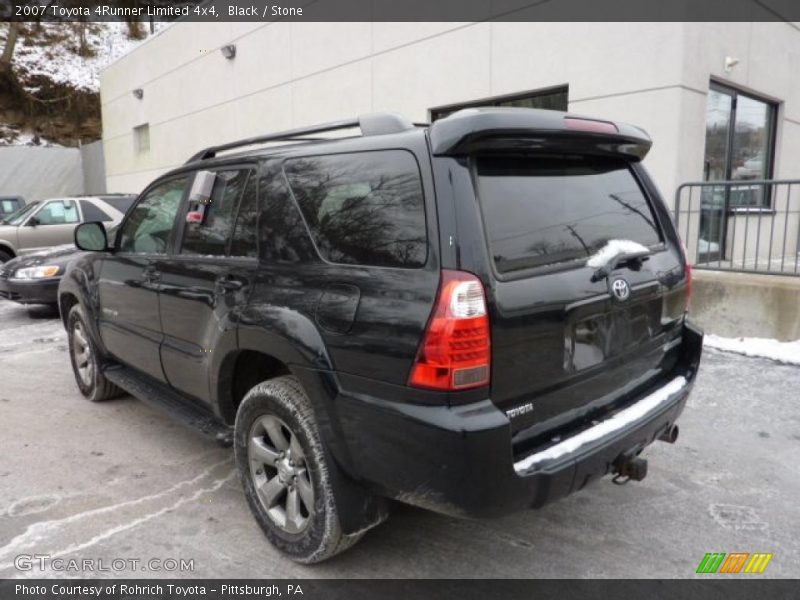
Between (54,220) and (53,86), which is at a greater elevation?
(53,86)

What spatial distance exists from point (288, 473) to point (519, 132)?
1714 mm

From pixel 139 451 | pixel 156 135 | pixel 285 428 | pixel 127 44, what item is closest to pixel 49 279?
pixel 139 451

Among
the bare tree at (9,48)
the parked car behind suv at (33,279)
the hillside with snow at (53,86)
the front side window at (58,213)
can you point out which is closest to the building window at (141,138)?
the front side window at (58,213)

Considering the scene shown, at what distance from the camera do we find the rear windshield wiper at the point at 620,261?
247 cm

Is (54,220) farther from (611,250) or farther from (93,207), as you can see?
(611,250)

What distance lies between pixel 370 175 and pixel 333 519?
1.38m

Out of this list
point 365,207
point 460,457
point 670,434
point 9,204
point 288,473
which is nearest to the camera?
point 460,457

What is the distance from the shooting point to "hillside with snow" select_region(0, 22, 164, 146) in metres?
35.0

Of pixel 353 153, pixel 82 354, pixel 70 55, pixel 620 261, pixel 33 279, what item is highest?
pixel 70 55

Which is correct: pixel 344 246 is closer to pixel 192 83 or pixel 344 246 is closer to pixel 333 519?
pixel 333 519

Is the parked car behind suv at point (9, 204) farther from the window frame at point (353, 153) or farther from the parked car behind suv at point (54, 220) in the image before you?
the window frame at point (353, 153)

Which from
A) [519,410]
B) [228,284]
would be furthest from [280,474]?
[519,410]

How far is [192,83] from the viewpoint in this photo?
15367 mm

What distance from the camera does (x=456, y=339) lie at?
82.5 inches
